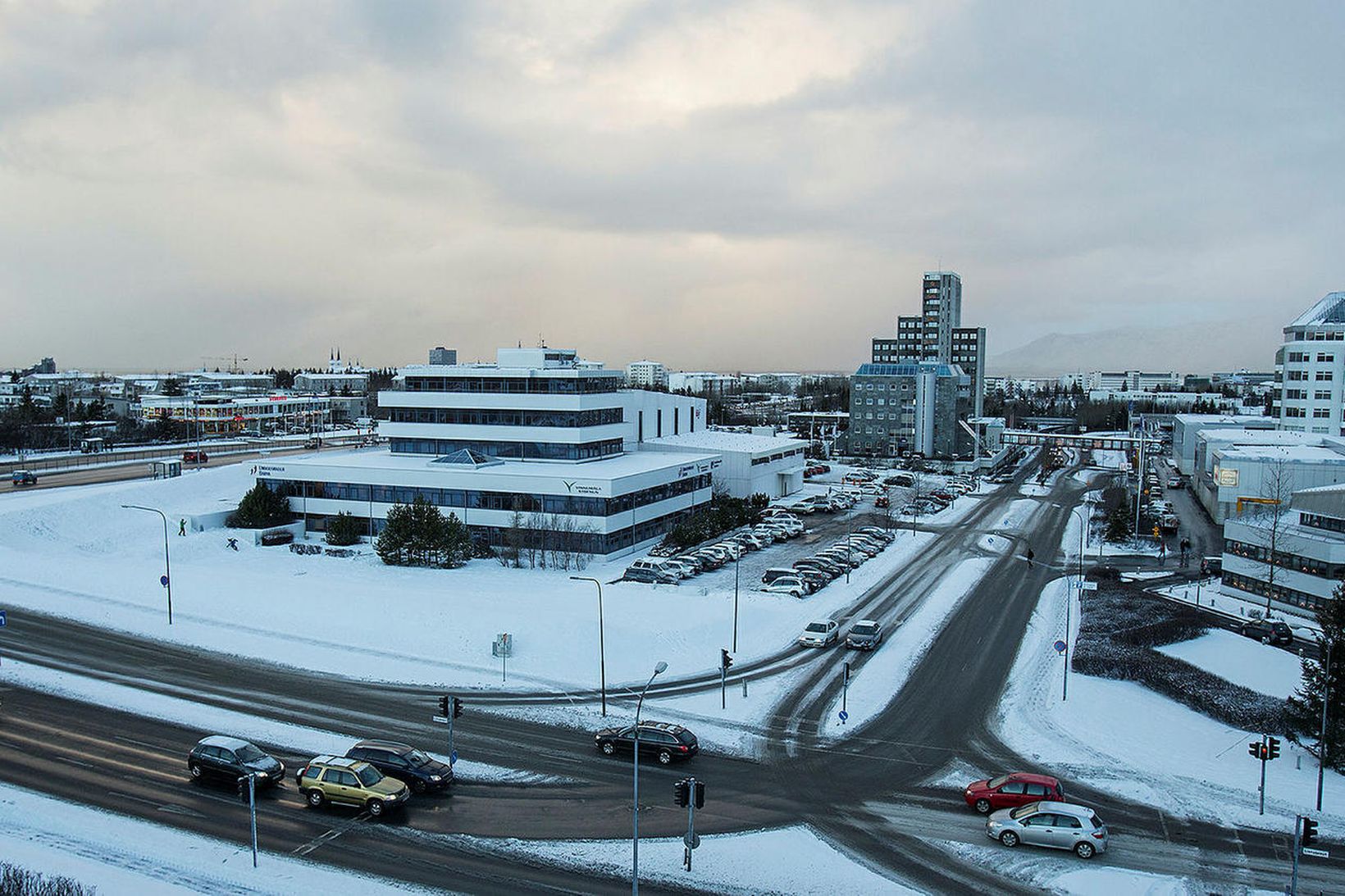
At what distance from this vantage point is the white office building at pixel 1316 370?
8656cm

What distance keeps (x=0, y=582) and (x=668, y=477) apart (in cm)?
4030

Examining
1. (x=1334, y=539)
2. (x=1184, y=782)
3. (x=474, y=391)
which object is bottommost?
(x=1184, y=782)

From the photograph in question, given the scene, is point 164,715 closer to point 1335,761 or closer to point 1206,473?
point 1335,761

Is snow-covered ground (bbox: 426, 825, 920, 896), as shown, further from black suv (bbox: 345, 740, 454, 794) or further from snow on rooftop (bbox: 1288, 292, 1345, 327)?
snow on rooftop (bbox: 1288, 292, 1345, 327)

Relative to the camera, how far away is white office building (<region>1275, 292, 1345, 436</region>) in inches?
3408

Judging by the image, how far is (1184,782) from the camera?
27.1 metres

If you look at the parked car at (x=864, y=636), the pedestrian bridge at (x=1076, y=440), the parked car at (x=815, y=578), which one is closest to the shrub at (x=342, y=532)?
the parked car at (x=815, y=578)

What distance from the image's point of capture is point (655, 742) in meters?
28.2

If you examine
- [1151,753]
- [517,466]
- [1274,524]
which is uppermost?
[517,466]

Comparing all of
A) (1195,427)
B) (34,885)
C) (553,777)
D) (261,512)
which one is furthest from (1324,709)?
(1195,427)

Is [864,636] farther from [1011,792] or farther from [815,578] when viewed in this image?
[1011,792]

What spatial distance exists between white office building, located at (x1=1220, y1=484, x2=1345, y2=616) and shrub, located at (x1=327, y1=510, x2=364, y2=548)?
5389cm

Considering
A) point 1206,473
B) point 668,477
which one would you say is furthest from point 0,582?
point 1206,473

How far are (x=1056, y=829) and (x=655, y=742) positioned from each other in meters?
11.6
